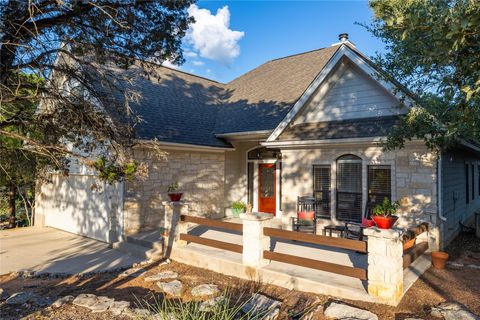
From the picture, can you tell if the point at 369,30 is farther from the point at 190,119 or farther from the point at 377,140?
the point at 190,119

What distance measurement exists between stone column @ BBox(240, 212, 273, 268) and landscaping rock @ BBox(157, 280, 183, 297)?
135cm

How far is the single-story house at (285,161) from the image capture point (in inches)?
309

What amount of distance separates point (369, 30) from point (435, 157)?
321 centimetres

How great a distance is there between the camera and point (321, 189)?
9188 millimetres

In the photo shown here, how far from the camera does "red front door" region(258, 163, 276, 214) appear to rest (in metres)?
12.6

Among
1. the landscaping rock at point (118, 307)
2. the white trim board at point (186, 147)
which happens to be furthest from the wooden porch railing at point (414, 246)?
the white trim board at point (186, 147)

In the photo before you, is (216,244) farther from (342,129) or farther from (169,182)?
(342,129)

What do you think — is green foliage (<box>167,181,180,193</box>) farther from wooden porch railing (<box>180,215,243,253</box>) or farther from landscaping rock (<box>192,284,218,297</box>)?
landscaping rock (<box>192,284,218,297</box>)

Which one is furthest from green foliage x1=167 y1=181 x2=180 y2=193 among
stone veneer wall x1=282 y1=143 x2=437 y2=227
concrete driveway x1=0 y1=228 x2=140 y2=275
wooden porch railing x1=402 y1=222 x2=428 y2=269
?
wooden porch railing x1=402 y1=222 x2=428 y2=269

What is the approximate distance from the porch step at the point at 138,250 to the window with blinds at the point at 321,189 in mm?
4540

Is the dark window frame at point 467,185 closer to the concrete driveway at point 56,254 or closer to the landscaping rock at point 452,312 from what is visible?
the landscaping rock at point 452,312

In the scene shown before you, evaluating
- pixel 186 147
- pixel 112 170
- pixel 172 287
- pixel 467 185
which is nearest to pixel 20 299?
pixel 172 287

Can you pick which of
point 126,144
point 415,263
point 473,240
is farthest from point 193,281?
point 473,240

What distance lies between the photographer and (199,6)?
6305 mm
